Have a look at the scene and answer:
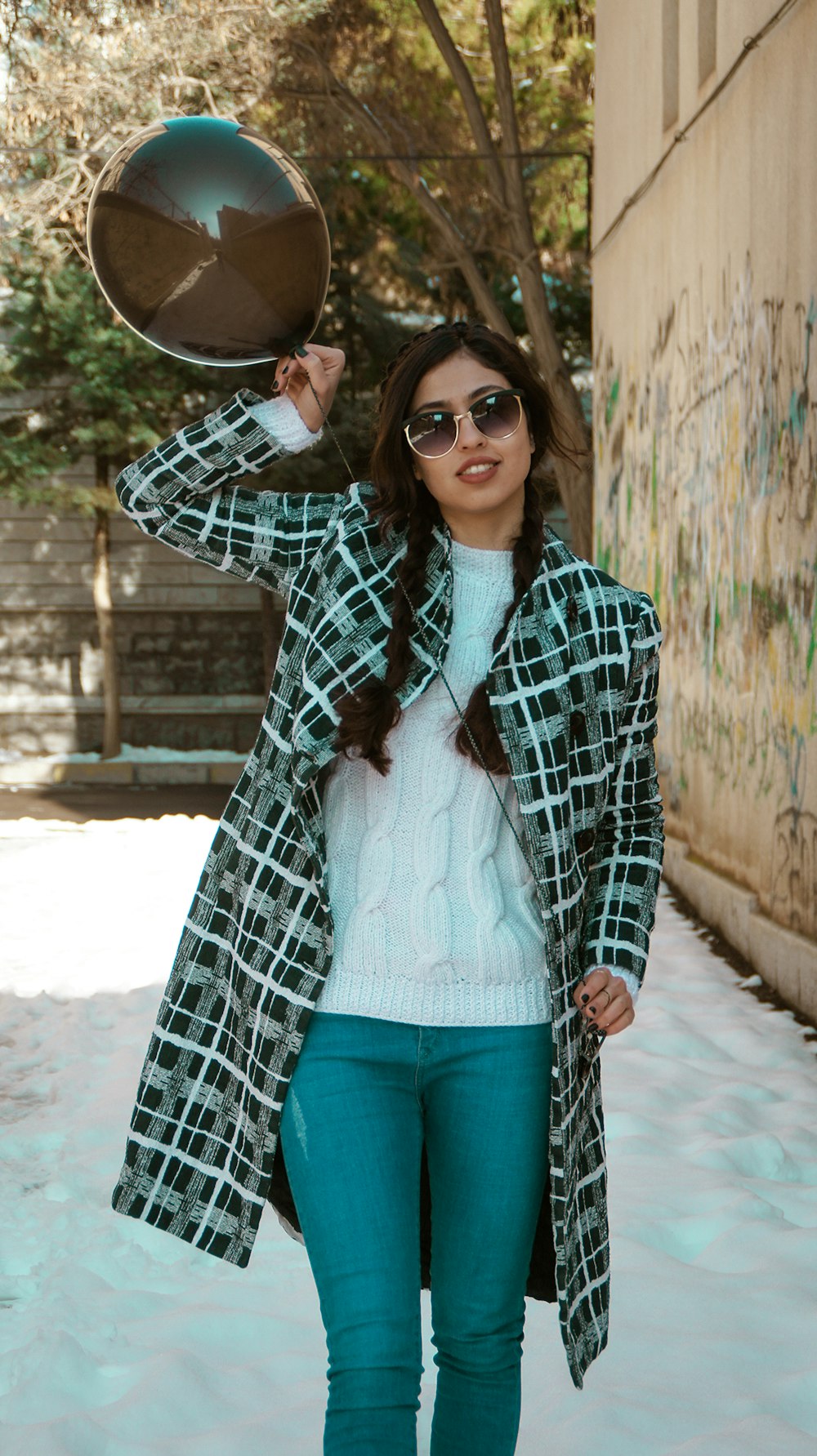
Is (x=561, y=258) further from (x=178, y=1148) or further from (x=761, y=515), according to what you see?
(x=178, y=1148)

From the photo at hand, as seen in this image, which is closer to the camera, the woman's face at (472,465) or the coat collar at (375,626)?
the coat collar at (375,626)

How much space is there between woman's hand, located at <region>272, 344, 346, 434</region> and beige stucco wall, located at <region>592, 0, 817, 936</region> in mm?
4054

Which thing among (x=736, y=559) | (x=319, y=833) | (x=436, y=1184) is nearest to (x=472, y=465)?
(x=319, y=833)

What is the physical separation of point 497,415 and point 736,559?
5421mm

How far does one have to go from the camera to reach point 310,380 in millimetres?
2471

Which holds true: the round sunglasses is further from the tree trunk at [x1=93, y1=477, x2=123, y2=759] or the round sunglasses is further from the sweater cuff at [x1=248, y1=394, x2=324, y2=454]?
the tree trunk at [x1=93, y1=477, x2=123, y2=759]

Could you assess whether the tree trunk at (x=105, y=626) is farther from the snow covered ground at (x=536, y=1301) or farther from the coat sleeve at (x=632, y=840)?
the coat sleeve at (x=632, y=840)

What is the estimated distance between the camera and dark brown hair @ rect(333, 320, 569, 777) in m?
2.28

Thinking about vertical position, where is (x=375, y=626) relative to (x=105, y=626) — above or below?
below

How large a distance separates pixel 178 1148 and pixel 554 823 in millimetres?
739

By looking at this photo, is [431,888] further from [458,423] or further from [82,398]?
[82,398]

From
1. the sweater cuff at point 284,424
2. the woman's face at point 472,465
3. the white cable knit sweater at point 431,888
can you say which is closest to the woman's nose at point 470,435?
the woman's face at point 472,465

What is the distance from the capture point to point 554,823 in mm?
2248

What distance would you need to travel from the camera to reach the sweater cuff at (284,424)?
7.89ft
